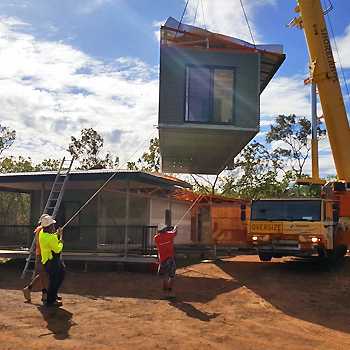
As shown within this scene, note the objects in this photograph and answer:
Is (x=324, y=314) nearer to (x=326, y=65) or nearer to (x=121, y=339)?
(x=121, y=339)

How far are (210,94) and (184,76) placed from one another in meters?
1.19

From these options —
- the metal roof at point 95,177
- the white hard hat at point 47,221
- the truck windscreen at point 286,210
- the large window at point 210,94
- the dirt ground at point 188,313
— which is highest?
the large window at point 210,94

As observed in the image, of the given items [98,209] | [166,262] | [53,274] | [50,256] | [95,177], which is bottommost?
[53,274]

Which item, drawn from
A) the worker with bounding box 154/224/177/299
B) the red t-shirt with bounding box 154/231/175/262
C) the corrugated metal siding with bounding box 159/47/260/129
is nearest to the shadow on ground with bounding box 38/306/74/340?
the worker with bounding box 154/224/177/299

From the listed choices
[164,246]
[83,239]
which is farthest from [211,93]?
[164,246]

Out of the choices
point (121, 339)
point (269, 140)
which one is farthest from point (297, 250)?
point (269, 140)

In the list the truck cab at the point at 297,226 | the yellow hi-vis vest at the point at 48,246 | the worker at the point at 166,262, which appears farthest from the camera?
the truck cab at the point at 297,226

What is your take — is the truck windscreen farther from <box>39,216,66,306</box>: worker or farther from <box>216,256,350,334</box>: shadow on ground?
<box>39,216,66,306</box>: worker

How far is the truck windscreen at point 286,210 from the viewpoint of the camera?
1391 centimetres

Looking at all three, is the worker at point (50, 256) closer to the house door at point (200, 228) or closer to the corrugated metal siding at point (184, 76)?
the corrugated metal siding at point (184, 76)

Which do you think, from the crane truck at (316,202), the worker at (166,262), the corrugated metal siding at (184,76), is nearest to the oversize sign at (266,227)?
the crane truck at (316,202)

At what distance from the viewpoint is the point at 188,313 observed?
828 centimetres

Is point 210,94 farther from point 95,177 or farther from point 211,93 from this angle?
point 95,177

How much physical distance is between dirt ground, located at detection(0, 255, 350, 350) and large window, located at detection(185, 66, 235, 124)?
5.81m
